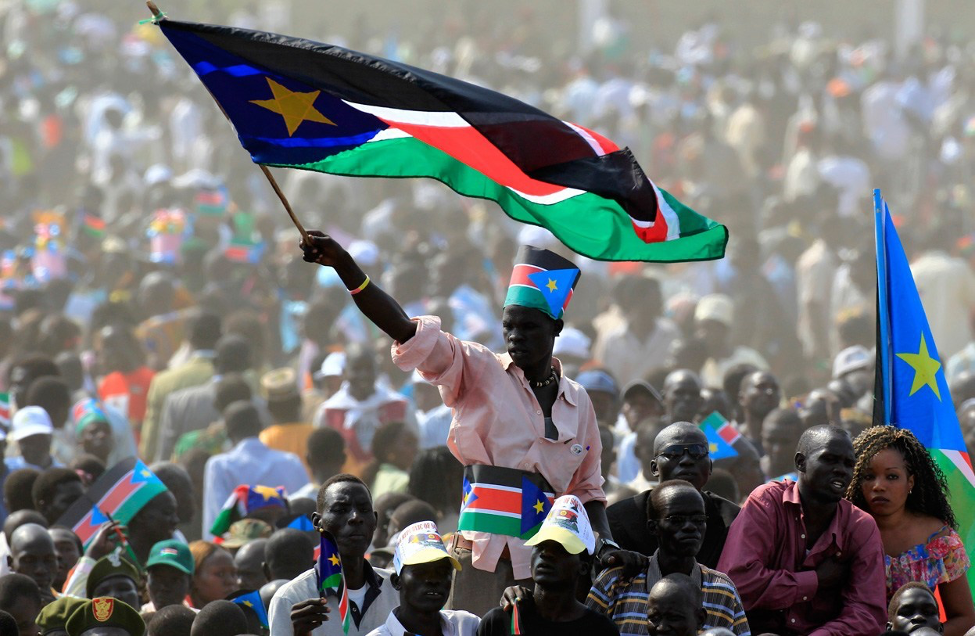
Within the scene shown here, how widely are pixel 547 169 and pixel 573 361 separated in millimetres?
5978

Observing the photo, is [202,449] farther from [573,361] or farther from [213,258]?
[213,258]

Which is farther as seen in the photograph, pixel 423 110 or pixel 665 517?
pixel 423 110

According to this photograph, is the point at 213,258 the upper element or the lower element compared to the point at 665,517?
upper

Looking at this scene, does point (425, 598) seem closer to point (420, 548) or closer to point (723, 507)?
point (420, 548)

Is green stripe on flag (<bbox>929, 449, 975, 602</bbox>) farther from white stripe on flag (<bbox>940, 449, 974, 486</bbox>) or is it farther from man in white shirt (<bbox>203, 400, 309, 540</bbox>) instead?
man in white shirt (<bbox>203, 400, 309, 540</bbox>)

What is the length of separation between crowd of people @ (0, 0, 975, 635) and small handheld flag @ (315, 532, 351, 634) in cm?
1

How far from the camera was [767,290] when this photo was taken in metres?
15.1

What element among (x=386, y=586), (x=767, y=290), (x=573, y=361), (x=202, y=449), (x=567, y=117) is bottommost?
(x=386, y=586)

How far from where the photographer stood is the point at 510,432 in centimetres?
593

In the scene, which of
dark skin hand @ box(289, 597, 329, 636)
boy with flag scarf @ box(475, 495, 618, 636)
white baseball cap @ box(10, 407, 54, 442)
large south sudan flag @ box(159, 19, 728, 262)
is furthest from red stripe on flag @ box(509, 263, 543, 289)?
white baseball cap @ box(10, 407, 54, 442)

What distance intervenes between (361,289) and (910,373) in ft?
8.93

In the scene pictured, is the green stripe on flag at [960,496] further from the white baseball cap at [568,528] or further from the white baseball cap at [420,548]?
the white baseball cap at [420,548]

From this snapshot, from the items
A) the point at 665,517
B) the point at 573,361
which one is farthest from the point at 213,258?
the point at 665,517

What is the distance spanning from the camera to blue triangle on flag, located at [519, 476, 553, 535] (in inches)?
232
